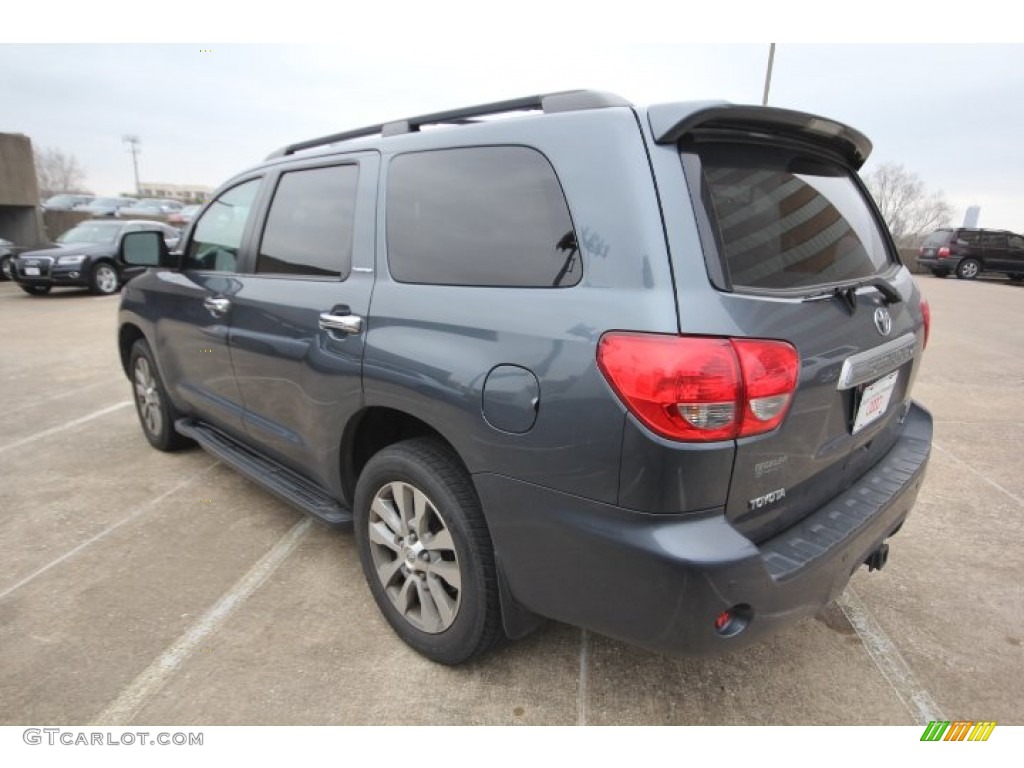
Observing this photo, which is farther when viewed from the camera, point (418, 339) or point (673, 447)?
point (418, 339)

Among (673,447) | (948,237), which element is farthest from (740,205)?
(948,237)

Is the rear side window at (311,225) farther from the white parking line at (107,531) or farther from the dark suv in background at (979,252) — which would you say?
the dark suv in background at (979,252)

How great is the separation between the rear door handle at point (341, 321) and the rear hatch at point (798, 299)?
4.06 feet

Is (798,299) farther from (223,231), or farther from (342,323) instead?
(223,231)

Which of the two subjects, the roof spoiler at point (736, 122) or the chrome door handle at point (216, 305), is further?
the chrome door handle at point (216, 305)

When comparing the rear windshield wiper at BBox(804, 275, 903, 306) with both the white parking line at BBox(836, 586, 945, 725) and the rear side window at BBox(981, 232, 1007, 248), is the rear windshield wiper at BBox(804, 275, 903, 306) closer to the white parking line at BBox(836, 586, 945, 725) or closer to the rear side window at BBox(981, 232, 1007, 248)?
the white parking line at BBox(836, 586, 945, 725)

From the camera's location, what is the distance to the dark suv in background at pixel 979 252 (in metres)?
19.9

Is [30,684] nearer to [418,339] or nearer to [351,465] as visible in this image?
[351,465]

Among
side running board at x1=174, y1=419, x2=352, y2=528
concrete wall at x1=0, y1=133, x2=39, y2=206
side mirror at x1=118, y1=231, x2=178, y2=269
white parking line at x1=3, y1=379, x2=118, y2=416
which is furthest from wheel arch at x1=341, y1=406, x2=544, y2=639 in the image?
Result: concrete wall at x1=0, y1=133, x2=39, y2=206

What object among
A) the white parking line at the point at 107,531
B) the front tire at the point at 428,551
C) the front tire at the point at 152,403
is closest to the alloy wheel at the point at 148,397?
the front tire at the point at 152,403

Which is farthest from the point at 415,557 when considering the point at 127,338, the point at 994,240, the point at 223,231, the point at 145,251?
the point at 994,240

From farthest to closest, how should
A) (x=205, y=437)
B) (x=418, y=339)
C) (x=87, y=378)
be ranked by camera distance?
(x=87, y=378), (x=205, y=437), (x=418, y=339)

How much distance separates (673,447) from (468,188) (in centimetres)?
114

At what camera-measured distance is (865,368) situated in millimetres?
1911
